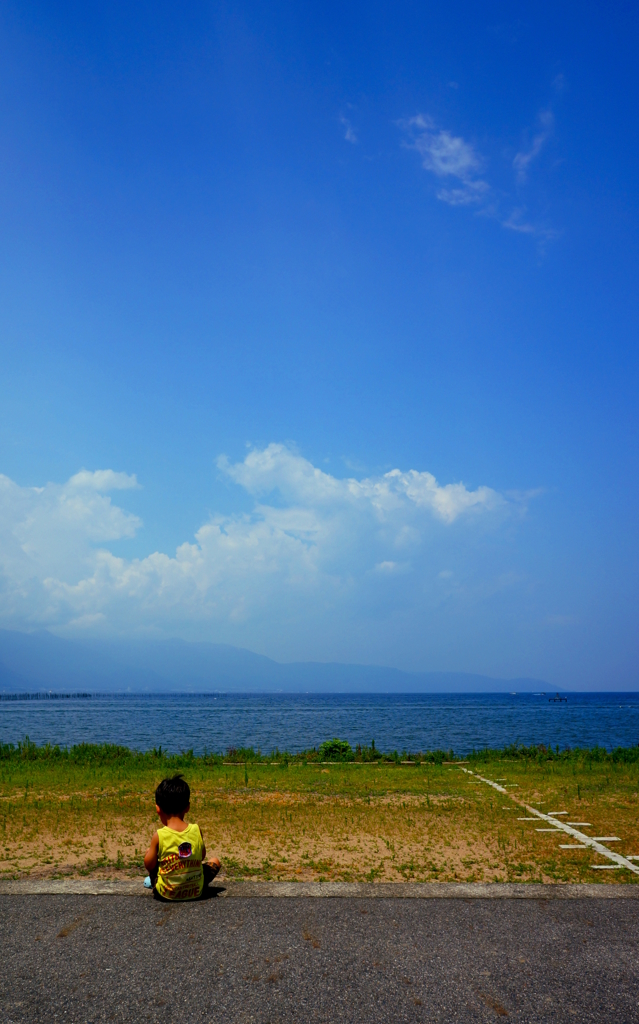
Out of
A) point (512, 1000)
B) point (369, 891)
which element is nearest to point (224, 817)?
point (369, 891)

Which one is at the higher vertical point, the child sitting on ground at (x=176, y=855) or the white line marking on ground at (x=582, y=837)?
the child sitting on ground at (x=176, y=855)

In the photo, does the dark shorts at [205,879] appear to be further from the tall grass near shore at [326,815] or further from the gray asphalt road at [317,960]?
the tall grass near shore at [326,815]

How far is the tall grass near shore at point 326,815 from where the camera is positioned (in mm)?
8539

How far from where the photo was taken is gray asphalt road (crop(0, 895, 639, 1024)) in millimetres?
4652

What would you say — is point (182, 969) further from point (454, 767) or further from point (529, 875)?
point (454, 767)

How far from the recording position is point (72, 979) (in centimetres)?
504

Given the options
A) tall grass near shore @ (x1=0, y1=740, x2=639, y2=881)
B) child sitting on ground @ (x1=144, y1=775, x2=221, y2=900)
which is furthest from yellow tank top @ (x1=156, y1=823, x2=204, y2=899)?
tall grass near shore @ (x1=0, y1=740, x2=639, y2=881)

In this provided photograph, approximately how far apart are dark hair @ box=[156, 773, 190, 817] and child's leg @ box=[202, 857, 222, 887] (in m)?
0.66

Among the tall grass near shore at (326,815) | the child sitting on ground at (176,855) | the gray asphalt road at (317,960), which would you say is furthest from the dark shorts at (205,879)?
the tall grass near shore at (326,815)

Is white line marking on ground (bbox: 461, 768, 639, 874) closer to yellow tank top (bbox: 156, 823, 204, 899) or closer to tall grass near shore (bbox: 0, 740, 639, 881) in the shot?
tall grass near shore (bbox: 0, 740, 639, 881)

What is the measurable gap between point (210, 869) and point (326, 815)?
569 cm

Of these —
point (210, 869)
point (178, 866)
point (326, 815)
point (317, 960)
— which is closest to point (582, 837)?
point (326, 815)

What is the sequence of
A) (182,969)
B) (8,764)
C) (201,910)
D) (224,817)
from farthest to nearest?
1. (8,764)
2. (224,817)
3. (201,910)
4. (182,969)

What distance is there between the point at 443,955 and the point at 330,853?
4072 mm
